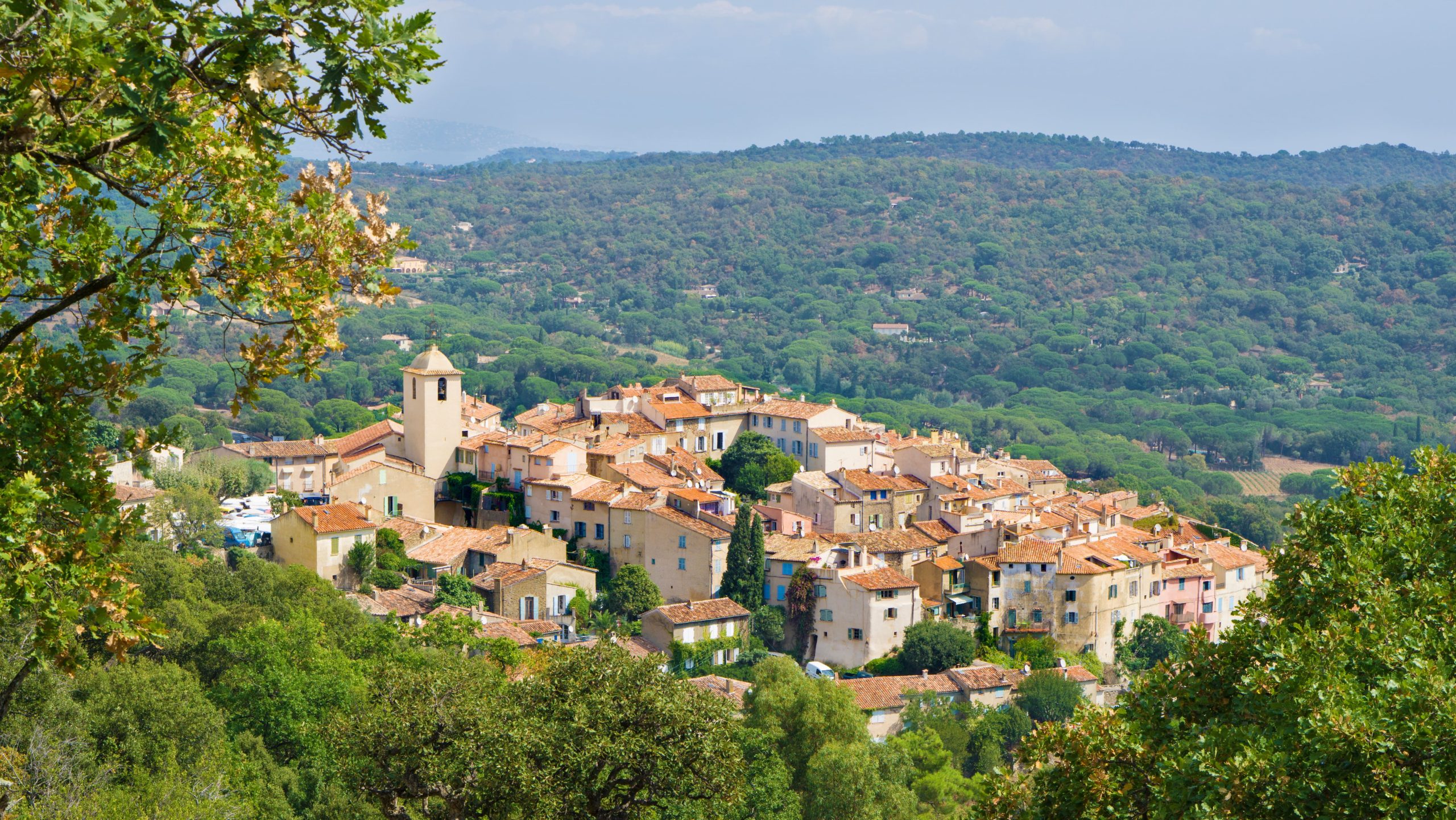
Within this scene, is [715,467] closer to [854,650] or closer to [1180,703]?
[854,650]

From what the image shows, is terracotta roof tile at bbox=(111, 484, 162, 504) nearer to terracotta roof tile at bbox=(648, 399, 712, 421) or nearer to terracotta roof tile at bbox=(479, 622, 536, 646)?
terracotta roof tile at bbox=(479, 622, 536, 646)

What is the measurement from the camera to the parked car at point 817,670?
44781 millimetres

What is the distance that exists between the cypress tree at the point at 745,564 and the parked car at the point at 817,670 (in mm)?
2504

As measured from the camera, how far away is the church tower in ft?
164

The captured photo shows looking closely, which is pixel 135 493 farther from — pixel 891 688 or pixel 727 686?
pixel 891 688

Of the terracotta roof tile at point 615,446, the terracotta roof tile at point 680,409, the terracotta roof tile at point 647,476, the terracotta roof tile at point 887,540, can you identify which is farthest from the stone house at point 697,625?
the terracotta roof tile at point 680,409

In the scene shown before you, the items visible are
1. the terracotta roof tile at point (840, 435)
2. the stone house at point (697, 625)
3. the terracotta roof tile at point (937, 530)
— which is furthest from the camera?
the terracotta roof tile at point (840, 435)

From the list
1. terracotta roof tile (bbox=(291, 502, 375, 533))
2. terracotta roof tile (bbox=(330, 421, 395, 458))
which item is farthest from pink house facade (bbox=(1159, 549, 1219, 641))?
terracotta roof tile (bbox=(330, 421, 395, 458))

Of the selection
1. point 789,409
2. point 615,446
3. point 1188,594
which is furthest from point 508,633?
point 1188,594

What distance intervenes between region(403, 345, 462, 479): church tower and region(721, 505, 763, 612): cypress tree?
34.9 ft

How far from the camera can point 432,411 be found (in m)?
50.0

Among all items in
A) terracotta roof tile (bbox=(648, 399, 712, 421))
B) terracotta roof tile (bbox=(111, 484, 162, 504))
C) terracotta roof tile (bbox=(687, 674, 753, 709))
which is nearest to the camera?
terracotta roof tile (bbox=(687, 674, 753, 709))

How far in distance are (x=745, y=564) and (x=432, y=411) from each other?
457 inches

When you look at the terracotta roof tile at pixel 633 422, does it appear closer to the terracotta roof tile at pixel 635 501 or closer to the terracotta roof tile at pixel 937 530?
the terracotta roof tile at pixel 635 501
